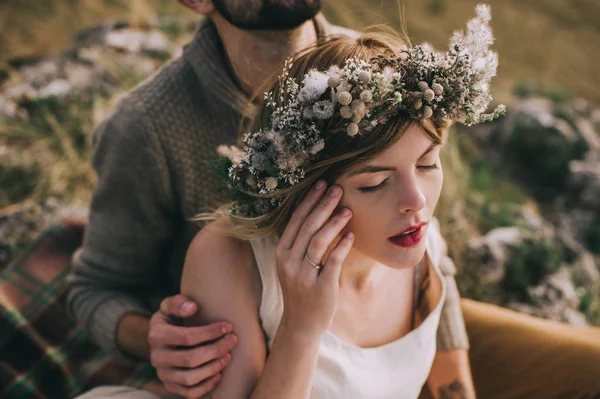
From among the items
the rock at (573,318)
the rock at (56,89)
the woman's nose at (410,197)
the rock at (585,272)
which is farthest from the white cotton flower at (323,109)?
the rock at (56,89)

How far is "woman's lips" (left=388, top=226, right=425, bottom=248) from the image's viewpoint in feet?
6.01

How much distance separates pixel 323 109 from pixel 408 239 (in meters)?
0.52

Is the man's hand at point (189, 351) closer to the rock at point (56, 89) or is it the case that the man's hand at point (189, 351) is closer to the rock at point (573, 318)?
the rock at point (573, 318)

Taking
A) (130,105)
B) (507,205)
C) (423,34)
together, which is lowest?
(130,105)

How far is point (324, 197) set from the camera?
1.81 meters

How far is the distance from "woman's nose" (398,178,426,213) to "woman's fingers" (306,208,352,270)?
0.17 meters

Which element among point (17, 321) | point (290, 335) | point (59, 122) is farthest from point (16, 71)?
point (290, 335)

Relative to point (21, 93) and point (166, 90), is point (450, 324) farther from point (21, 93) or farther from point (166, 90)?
point (21, 93)

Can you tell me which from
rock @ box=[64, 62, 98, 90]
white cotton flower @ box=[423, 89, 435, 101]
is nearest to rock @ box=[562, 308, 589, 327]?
white cotton flower @ box=[423, 89, 435, 101]

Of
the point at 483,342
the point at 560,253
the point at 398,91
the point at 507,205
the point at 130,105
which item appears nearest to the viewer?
the point at 398,91

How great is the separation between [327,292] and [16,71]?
4883 millimetres

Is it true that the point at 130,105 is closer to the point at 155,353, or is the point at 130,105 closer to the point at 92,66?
the point at 155,353

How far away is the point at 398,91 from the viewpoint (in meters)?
1.67

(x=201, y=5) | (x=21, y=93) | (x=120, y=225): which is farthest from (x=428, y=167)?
(x=21, y=93)
